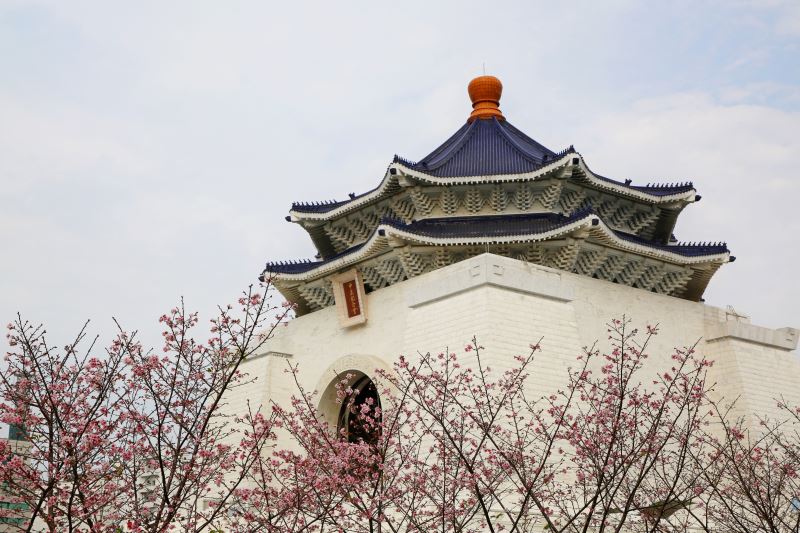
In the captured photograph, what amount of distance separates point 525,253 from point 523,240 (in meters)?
0.68

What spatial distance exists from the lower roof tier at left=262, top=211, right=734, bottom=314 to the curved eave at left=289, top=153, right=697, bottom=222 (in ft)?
3.06

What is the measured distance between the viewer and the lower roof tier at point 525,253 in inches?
717

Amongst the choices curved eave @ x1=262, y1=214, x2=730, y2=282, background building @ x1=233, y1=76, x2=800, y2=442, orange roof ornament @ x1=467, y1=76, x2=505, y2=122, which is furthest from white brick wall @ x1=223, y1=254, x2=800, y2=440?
orange roof ornament @ x1=467, y1=76, x2=505, y2=122

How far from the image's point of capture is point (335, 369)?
1950cm

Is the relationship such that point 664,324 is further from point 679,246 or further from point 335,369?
point 335,369

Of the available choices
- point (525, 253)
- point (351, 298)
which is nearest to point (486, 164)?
point (525, 253)

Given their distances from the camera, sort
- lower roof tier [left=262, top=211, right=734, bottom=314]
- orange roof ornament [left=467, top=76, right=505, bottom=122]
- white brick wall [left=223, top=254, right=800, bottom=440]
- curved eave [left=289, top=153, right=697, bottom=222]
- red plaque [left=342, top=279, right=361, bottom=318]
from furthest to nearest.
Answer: orange roof ornament [left=467, top=76, right=505, bottom=122]
red plaque [left=342, top=279, right=361, bottom=318]
curved eave [left=289, top=153, right=697, bottom=222]
lower roof tier [left=262, top=211, right=734, bottom=314]
white brick wall [left=223, top=254, right=800, bottom=440]

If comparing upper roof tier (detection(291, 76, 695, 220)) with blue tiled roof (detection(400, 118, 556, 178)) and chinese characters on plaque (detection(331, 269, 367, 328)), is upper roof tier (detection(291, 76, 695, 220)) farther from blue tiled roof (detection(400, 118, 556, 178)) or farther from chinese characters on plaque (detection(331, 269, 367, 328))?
chinese characters on plaque (detection(331, 269, 367, 328))

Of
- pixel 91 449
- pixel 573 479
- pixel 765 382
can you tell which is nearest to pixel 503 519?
pixel 573 479

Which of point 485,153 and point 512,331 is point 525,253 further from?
point 485,153

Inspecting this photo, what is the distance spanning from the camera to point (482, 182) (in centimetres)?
1945

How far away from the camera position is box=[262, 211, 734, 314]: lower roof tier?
18.2 meters

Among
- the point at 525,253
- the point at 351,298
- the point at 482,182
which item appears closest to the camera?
the point at 525,253

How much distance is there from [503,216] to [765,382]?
727 centimetres
